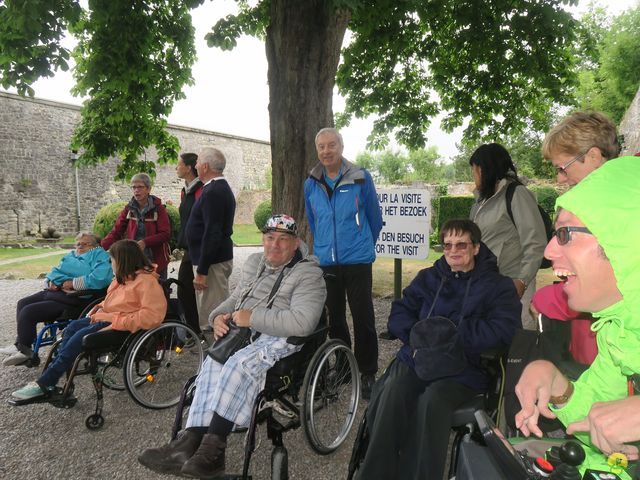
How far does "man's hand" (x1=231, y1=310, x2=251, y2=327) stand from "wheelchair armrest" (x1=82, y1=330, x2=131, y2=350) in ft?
3.49

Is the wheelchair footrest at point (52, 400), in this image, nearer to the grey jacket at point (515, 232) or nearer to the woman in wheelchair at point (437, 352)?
the woman in wheelchair at point (437, 352)

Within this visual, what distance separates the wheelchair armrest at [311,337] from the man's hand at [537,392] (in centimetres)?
162

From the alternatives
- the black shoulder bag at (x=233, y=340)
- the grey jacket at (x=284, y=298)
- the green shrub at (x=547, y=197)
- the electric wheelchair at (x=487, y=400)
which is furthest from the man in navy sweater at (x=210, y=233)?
the green shrub at (x=547, y=197)

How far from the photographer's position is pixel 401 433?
2305 millimetres

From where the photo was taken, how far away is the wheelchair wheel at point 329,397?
273 cm

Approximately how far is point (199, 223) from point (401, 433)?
113 inches

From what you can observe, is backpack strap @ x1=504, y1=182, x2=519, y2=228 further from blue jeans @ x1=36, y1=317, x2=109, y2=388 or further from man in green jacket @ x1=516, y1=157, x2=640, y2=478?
blue jeans @ x1=36, y1=317, x2=109, y2=388

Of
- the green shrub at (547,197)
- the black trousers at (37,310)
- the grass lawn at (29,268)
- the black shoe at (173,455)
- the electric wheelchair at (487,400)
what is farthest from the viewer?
the green shrub at (547,197)

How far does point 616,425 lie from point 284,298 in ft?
7.53

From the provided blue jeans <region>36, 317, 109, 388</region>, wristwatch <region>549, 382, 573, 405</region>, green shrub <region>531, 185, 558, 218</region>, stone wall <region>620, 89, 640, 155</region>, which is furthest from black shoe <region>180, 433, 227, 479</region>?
stone wall <region>620, 89, 640, 155</region>

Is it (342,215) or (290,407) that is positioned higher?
(342,215)

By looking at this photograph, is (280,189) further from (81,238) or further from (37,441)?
(37,441)

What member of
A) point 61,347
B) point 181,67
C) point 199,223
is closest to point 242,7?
point 181,67

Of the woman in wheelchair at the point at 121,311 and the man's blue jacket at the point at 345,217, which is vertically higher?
the man's blue jacket at the point at 345,217
